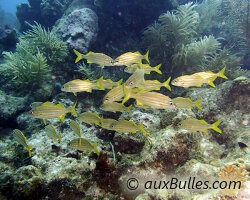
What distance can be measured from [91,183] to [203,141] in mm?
2942

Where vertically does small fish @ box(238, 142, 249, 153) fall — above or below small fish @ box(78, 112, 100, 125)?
below

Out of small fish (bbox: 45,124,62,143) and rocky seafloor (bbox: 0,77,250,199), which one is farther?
small fish (bbox: 45,124,62,143)

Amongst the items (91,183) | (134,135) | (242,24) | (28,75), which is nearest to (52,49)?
(28,75)

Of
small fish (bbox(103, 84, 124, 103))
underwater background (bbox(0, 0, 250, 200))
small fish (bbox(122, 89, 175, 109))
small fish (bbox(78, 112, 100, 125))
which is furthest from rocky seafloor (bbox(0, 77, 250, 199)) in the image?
small fish (bbox(103, 84, 124, 103))

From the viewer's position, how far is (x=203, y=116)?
555 centimetres

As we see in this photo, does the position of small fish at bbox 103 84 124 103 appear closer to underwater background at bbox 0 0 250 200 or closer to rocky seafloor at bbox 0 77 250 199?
underwater background at bbox 0 0 250 200

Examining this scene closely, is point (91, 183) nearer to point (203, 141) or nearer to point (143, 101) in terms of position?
point (143, 101)

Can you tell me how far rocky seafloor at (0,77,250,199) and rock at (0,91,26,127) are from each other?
1016 mm

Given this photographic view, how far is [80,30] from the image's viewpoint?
778 cm

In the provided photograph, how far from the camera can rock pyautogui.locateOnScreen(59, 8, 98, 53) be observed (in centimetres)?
752

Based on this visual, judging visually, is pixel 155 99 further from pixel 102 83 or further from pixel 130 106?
pixel 102 83

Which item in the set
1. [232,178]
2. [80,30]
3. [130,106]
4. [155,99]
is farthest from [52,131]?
[80,30]

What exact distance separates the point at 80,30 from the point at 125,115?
14.6 ft

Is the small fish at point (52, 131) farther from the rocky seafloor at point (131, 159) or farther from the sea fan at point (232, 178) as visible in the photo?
the sea fan at point (232, 178)
